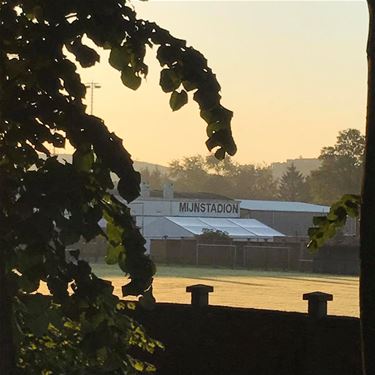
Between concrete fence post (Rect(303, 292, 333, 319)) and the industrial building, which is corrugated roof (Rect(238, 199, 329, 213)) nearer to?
the industrial building

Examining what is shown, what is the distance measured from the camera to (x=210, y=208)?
101 meters

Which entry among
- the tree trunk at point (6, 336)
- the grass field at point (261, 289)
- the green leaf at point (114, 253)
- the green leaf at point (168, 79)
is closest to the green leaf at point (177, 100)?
the green leaf at point (168, 79)

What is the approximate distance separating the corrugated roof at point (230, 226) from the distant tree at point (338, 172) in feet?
90.4

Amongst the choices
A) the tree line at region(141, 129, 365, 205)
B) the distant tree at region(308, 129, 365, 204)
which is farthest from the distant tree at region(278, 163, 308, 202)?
the distant tree at region(308, 129, 365, 204)

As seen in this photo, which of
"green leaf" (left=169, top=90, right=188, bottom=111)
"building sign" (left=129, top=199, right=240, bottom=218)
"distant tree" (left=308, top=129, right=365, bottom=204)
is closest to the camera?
"green leaf" (left=169, top=90, right=188, bottom=111)

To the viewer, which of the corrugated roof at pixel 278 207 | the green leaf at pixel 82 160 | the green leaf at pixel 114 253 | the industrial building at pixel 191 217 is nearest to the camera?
the green leaf at pixel 82 160

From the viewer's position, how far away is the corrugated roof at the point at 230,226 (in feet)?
285

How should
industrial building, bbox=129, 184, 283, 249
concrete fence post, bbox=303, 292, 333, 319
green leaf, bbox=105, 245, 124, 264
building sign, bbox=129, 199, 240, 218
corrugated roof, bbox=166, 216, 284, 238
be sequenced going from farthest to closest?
1. building sign, bbox=129, 199, 240, 218
2. industrial building, bbox=129, 184, 283, 249
3. corrugated roof, bbox=166, 216, 284, 238
4. concrete fence post, bbox=303, 292, 333, 319
5. green leaf, bbox=105, 245, 124, 264

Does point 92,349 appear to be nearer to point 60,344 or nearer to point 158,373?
point 60,344

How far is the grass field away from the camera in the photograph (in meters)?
34.7

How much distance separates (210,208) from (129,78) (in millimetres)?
97342

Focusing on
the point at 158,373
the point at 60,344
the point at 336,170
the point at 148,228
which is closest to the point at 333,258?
the point at 148,228

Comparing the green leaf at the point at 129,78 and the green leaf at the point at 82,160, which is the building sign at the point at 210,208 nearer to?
the green leaf at the point at 129,78

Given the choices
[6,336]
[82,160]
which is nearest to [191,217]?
[6,336]
